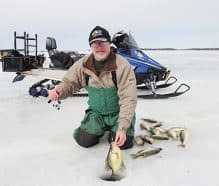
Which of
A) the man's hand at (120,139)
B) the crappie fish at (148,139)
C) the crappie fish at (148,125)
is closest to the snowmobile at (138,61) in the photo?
the crappie fish at (148,125)

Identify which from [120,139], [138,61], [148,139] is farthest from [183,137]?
[138,61]

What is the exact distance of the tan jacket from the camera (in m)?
3.29

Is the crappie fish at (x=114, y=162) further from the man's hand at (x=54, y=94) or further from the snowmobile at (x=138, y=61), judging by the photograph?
the snowmobile at (x=138, y=61)

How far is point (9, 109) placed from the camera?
571cm

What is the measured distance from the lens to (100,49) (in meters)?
3.40

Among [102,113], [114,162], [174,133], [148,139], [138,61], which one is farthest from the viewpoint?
[138,61]

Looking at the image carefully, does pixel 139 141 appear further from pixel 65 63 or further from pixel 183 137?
pixel 65 63

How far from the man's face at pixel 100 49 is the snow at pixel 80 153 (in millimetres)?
890

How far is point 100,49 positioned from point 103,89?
0.38m

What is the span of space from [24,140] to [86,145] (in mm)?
729

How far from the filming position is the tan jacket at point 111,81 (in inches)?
130

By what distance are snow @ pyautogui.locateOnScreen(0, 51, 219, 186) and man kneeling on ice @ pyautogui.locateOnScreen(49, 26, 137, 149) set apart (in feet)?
0.58

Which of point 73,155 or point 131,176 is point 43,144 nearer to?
point 73,155

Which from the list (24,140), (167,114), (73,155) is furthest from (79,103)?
(73,155)
